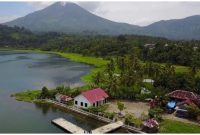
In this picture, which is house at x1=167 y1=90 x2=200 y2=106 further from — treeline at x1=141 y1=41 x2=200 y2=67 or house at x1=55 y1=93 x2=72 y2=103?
treeline at x1=141 y1=41 x2=200 y2=67

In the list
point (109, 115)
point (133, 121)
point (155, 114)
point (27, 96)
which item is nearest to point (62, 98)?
point (27, 96)

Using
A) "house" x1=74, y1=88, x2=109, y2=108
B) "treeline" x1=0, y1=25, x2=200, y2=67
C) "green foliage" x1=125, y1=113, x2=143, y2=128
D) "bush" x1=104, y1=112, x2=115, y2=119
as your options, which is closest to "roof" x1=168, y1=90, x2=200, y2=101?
"house" x1=74, y1=88, x2=109, y2=108

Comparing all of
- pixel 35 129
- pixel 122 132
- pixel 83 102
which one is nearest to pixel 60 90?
pixel 83 102

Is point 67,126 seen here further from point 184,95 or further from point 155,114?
point 184,95

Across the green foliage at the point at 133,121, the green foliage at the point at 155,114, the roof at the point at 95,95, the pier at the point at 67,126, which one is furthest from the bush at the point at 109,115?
the pier at the point at 67,126

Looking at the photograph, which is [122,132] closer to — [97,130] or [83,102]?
[97,130]

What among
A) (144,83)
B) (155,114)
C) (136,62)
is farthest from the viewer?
(136,62)
